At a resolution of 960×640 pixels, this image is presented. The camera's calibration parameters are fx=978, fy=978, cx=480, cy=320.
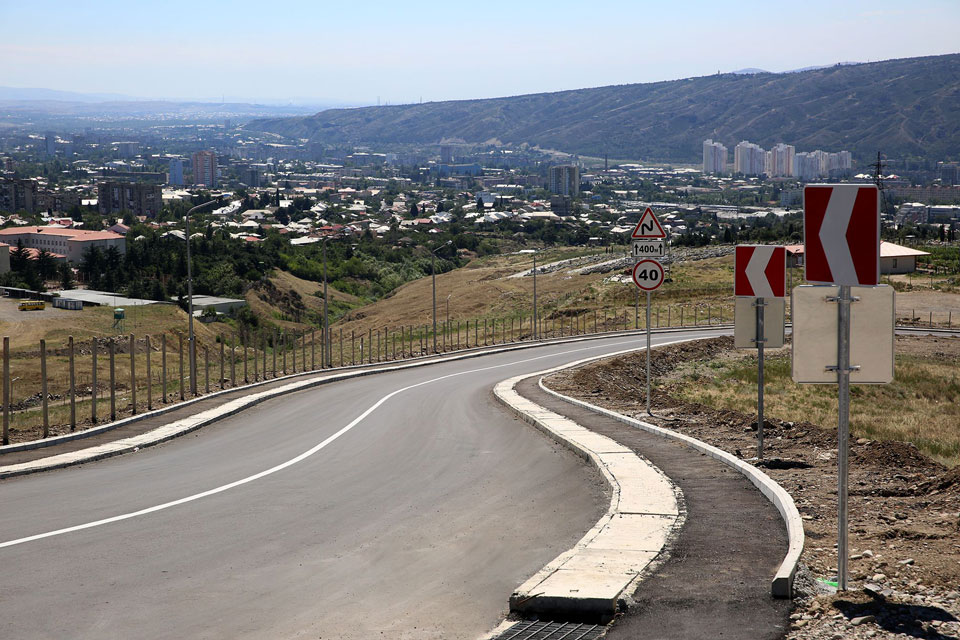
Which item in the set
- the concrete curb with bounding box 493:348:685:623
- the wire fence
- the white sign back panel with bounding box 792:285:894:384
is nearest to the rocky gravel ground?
the concrete curb with bounding box 493:348:685:623

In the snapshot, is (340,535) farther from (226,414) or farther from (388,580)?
(226,414)

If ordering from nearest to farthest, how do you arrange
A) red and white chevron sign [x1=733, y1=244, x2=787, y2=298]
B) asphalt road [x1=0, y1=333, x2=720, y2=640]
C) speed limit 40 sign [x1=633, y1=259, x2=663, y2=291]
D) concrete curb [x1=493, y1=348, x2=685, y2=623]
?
concrete curb [x1=493, y1=348, x2=685, y2=623] → asphalt road [x1=0, y1=333, x2=720, y2=640] → red and white chevron sign [x1=733, y1=244, x2=787, y2=298] → speed limit 40 sign [x1=633, y1=259, x2=663, y2=291]

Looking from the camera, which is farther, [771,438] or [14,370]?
[14,370]

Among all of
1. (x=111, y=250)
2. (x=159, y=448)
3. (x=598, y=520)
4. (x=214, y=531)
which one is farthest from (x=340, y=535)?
(x=111, y=250)

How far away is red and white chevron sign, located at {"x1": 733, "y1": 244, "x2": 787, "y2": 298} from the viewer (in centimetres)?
1263

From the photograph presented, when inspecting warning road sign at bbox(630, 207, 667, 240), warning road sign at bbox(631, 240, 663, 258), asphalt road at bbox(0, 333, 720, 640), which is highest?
warning road sign at bbox(630, 207, 667, 240)

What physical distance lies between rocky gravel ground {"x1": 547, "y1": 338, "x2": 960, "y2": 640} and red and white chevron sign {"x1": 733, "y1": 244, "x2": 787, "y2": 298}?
2365 millimetres

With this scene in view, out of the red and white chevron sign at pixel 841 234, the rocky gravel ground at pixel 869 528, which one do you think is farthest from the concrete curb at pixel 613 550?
the red and white chevron sign at pixel 841 234

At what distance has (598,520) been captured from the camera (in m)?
10.4

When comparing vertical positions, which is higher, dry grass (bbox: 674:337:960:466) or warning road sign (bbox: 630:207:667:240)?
warning road sign (bbox: 630:207:667:240)

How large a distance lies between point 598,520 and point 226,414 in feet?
43.2

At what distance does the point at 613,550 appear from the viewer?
877 cm

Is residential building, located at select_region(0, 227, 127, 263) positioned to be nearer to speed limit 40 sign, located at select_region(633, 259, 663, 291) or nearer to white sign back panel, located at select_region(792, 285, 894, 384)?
speed limit 40 sign, located at select_region(633, 259, 663, 291)

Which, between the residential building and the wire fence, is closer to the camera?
the wire fence
